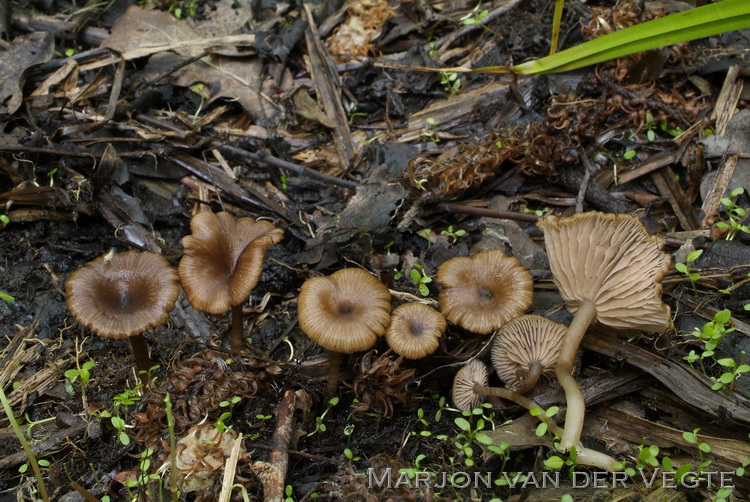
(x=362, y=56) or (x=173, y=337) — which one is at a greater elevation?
(x=362, y=56)

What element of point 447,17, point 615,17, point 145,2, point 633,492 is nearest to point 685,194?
point 615,17

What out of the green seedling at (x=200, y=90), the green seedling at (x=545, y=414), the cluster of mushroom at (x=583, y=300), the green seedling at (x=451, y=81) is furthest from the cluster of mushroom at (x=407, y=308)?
the green seedling at (x=200, y=90)

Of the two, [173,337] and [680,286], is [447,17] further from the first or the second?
[173,337]

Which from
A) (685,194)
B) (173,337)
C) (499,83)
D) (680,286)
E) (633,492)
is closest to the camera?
(633,492)

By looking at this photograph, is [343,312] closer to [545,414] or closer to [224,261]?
[224,261]

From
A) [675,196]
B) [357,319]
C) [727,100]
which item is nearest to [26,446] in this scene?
[357,319]

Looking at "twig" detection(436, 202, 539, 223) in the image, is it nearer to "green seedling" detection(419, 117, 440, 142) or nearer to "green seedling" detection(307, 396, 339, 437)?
"green seedling" detection(419, 117, 440, 142)

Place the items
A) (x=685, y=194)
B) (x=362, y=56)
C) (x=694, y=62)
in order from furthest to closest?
(x=362, y=56)
(x=694, y=62)
(x=685, y=194)
